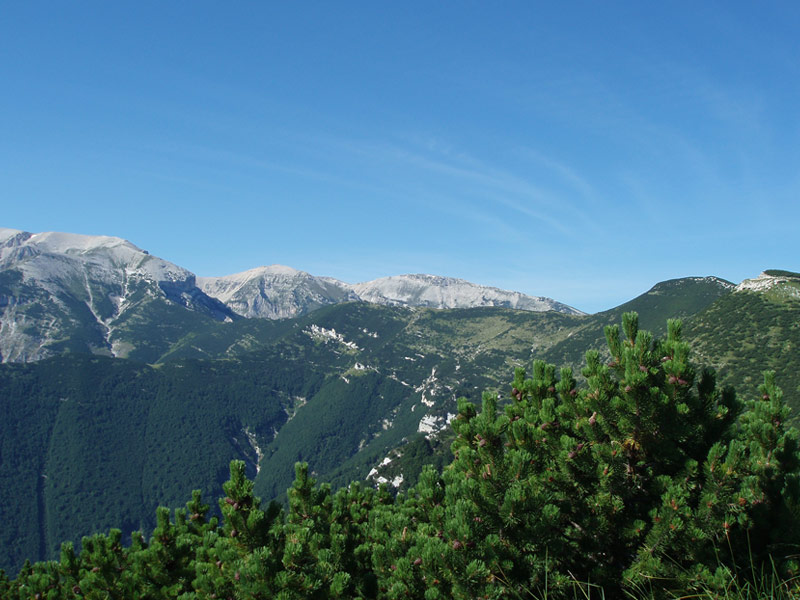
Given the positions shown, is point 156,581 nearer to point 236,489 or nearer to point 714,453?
point 236,489

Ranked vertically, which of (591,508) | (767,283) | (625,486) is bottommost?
(591,508)

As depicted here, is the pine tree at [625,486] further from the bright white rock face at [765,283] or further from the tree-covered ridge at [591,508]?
the bright white rock face at [765,283]

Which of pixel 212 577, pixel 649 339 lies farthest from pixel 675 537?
pixel 212 577

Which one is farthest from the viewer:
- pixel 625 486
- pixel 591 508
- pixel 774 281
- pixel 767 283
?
pixel 767 283

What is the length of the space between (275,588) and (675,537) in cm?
857

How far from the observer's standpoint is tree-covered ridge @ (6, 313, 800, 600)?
10453 millimetres

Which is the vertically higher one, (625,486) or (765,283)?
(765,283)

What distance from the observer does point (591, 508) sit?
11.9m

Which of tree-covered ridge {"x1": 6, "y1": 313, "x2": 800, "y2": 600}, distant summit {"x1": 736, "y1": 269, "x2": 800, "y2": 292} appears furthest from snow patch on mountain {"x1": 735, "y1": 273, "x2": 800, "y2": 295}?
tree-covered ridge {"x1": 6, "y1": 313, "x2": 800, "y2": 600}

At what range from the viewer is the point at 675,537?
10.7 metres

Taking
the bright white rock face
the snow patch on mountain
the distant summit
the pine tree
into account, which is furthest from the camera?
the bright white rock face

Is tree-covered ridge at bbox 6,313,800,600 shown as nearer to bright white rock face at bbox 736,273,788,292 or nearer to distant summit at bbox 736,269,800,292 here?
distant summit at bbox 736,269,800,292

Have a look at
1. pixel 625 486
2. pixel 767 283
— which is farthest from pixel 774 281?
pixel 625 486

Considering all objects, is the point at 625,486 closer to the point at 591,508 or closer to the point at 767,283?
the point at 591,508
